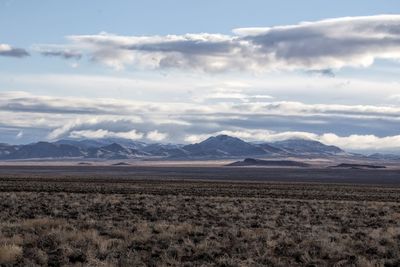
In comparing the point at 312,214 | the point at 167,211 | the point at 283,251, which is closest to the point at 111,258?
the point at 283,251

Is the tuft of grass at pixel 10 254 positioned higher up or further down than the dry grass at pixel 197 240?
→ higher up

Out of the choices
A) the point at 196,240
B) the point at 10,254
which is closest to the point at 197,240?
the point at 196,240

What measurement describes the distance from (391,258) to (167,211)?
576 inches

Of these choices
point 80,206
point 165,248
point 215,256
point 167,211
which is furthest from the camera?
point 80,206

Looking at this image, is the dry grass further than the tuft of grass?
Yes

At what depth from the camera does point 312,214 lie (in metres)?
29.2

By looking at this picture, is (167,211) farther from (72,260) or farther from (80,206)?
(72,260)

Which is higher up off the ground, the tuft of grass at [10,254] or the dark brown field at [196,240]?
the tuft of grass at [10,254]

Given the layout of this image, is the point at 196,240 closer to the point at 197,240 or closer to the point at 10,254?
the point at 197,240

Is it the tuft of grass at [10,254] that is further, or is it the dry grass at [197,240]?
the dry grass at [197,240]

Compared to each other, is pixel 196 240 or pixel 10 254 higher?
pixel 10 254

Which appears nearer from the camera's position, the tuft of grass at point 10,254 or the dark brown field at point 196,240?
the tuft of grass at point 10,254

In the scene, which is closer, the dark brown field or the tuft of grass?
the tuft of grass

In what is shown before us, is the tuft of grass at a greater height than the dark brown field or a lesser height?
greater
